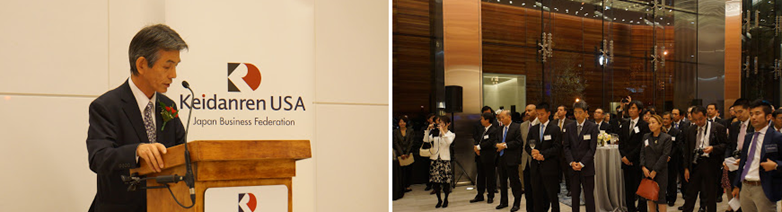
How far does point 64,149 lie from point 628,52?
1076cm

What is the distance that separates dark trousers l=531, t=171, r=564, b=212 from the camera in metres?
6.36

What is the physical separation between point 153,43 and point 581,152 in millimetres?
5175

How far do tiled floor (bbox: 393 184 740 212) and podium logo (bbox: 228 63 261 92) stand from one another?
487 cm

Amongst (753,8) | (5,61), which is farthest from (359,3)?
(753,8)

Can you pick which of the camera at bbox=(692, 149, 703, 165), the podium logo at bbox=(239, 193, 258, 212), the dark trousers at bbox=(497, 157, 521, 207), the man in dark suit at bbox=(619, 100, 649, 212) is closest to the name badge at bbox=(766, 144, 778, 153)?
the camera at bbox=(692, 149, 703, 165)

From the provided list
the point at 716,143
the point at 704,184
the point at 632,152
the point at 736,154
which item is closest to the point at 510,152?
the point at 632,152

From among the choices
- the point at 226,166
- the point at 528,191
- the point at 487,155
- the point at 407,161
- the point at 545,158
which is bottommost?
the point at 528,191

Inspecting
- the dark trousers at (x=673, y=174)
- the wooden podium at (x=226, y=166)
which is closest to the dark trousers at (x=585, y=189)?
the dark trousers at (x=673, y=174)

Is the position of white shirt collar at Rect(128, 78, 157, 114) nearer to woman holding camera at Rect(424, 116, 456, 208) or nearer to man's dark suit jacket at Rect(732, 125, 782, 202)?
man's dark suit jacket at Rect(732, 125, 782, 202)

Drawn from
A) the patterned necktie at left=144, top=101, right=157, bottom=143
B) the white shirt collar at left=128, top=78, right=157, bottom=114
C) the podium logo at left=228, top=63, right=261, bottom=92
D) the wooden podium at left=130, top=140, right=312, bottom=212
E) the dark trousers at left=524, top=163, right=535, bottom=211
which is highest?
the podium logo at left=228, top=63, right=261, bottom=92

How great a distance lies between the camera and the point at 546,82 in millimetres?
9562

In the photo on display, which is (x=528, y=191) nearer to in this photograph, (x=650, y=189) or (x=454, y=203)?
(x=454, y=203)

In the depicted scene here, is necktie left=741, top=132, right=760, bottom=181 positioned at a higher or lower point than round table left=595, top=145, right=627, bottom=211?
higher

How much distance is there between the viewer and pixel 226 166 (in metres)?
1.59
